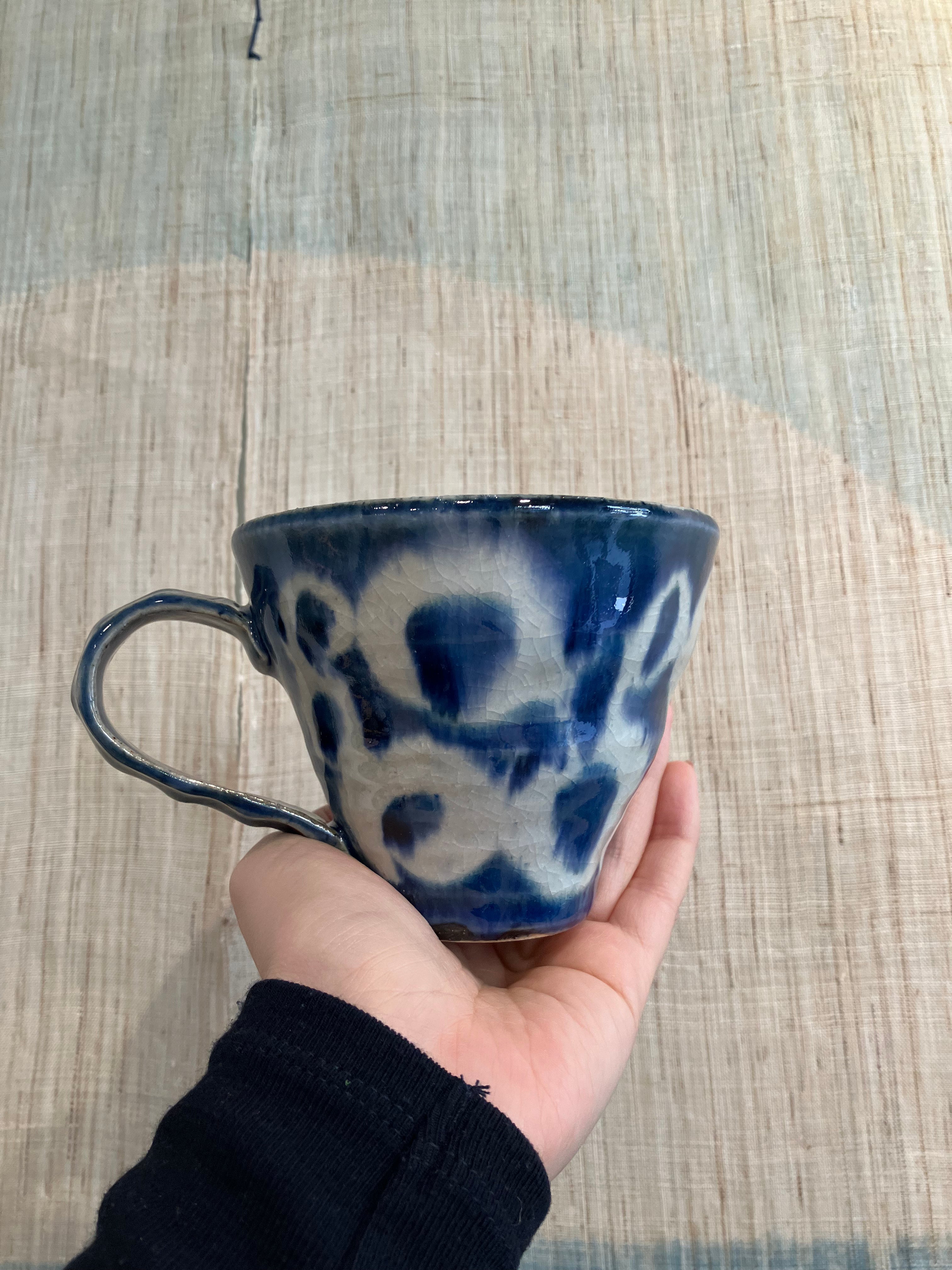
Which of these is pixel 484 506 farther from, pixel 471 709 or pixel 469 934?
pixel 469 934

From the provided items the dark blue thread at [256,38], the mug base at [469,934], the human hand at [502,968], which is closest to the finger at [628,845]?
the human hand at [502,968]

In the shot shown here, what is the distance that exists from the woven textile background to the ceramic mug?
0.17m

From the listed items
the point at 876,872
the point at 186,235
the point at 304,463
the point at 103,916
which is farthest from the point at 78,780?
the point at 876,872

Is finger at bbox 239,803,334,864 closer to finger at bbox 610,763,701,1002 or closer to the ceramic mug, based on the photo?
the ceramic mug

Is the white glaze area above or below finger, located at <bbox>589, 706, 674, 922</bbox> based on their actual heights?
above

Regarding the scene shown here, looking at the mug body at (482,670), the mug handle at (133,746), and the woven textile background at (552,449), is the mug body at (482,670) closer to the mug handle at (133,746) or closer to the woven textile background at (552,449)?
the mug handle at (133,746)

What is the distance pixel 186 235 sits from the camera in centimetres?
58

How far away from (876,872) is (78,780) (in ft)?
1.50

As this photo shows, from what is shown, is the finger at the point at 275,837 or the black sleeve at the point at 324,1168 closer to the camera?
the black sleeve at the point at 324,1168

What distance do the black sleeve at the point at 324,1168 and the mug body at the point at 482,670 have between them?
6 centimetres

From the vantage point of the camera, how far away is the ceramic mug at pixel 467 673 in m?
0.29

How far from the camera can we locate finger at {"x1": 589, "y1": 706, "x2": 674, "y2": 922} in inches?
18.4

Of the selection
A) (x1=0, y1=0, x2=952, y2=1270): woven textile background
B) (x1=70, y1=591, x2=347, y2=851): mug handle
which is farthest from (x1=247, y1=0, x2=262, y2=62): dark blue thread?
(x1=70, y1=591, x2=347, y2=851): mug handle

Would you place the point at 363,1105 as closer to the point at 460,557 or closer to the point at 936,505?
the point at 460,557
